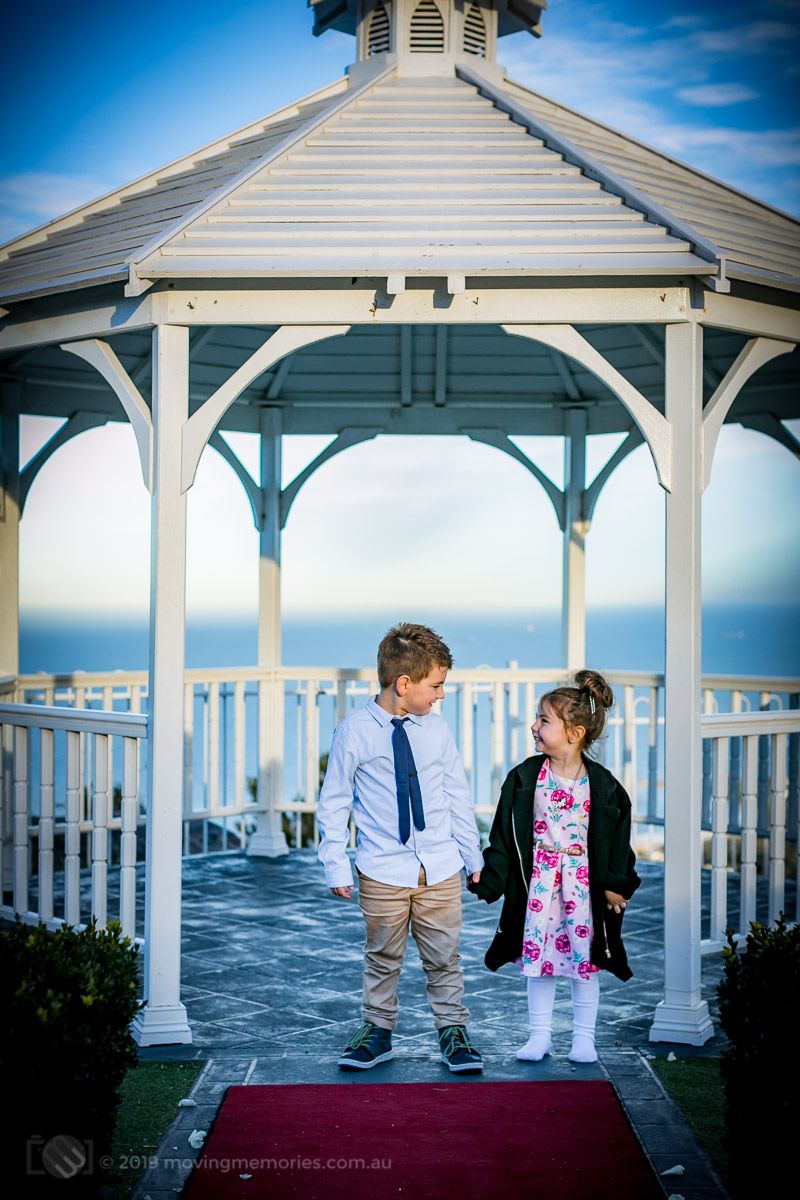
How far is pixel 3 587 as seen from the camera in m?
8.45

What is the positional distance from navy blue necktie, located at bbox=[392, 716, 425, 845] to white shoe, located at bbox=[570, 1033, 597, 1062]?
1.10 m

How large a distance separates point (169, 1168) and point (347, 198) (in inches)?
167

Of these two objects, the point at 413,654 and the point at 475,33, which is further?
the point at 475,33

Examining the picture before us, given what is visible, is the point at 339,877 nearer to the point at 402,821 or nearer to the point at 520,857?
the point at 402,821

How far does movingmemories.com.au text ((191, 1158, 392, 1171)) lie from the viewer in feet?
13.8

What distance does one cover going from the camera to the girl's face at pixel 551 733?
5.11 m

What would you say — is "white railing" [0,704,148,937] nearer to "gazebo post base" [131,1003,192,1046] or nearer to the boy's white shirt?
"gazebo post base" [131,1003,192,1046]


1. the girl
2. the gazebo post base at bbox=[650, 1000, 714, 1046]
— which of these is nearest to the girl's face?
the girl

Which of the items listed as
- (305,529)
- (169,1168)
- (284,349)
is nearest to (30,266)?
(284,349)

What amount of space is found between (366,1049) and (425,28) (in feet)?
20.2

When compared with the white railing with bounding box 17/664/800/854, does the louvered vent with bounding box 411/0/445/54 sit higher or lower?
higher

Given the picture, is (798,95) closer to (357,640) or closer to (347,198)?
(347,198)

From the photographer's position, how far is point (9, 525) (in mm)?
8578

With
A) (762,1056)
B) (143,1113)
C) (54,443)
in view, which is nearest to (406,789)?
(143,1113)
